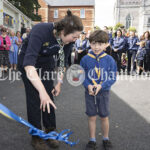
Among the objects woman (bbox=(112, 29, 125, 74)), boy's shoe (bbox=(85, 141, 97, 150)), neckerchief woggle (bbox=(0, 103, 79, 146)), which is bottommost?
boy's shoe (bbox=(85, 141, 97, 150))

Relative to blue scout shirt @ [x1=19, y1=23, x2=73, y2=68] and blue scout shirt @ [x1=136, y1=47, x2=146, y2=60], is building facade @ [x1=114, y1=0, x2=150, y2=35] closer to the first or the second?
blue scout shirt @ [x1=136, y1=47, x2=146, y2=60]

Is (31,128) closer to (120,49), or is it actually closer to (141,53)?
(120,49)

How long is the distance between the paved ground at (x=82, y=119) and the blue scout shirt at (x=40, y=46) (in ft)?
4.27

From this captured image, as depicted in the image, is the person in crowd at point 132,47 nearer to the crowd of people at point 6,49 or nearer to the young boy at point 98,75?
the crowd of people at point 6,49

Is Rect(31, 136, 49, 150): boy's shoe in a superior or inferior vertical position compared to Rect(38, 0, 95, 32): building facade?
inferior

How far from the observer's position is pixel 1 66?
871cm

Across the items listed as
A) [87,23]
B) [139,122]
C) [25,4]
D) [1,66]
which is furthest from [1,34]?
[87,23]

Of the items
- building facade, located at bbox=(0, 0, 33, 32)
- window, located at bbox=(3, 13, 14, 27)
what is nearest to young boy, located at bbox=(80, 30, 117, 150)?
building facade, located at bbox=(0, 0, 33, 32)

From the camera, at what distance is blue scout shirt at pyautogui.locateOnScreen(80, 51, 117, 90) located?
7.88 ft

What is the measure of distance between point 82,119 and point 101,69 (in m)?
1.50

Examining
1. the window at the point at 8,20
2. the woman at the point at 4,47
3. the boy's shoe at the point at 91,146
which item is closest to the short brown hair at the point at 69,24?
the boy's shoe at the point at 91,146

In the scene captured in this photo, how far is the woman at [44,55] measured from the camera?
5.58 feet

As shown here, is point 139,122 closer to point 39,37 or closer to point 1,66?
point 39,37

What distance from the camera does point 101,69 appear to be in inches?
94.4
